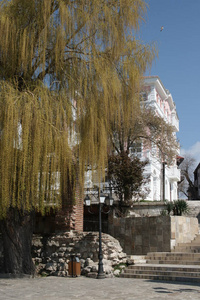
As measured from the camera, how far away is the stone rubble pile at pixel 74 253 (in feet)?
44.3

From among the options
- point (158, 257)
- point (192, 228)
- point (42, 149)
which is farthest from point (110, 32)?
point (192, 228)

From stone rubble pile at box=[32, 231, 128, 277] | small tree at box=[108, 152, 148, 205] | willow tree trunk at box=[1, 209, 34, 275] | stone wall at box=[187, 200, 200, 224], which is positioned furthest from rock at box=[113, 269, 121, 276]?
stone wall at box=[187, 200, 200, 224]

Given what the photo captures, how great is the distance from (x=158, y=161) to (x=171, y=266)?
1944cm

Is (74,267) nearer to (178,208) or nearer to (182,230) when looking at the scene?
(182,230)

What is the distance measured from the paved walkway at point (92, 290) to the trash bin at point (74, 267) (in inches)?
33.6

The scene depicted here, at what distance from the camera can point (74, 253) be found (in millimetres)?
14125

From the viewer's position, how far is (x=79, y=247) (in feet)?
46.4

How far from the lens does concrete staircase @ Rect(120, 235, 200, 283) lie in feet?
39.2

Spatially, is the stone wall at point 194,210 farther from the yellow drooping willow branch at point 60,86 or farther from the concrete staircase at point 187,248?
the yellow drooping willow branch at point 60,86

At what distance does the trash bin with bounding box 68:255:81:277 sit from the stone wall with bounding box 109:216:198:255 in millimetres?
3753

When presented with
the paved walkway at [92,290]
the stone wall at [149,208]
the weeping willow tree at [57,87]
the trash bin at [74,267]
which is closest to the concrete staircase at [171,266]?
the paved walkway at [92,290]

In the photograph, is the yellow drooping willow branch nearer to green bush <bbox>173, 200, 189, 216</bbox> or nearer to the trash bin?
the trash bin

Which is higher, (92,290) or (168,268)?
(168,268)

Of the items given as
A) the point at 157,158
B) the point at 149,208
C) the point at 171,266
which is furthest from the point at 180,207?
the point at 157,158
